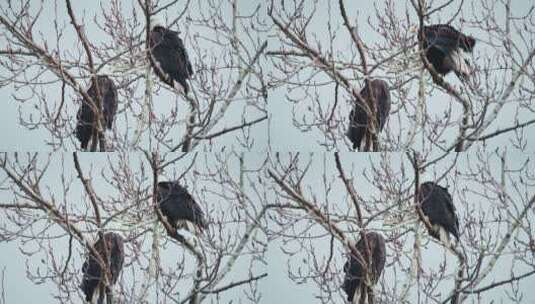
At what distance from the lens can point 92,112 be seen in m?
3.67

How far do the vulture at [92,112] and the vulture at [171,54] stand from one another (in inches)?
7.7

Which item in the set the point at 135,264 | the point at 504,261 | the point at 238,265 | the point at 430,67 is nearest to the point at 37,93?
the point at 135,264

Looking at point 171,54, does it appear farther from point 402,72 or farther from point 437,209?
point 437,209

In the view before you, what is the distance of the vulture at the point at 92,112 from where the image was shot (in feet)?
12.1

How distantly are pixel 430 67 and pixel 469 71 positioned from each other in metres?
0.14

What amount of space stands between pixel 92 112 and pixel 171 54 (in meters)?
0.35

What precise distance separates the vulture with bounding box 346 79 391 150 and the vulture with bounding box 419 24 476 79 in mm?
204

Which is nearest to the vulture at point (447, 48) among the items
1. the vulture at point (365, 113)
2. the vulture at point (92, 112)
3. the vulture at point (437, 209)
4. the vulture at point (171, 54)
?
the vulture at point (365, 113)

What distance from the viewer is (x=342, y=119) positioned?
3.73 metres

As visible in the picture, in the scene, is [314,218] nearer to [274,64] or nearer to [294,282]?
[294,282]

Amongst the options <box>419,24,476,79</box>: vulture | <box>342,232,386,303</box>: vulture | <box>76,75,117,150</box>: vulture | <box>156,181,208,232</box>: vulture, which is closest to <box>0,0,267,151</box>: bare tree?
<box>76,75,117,150</box>: vulture

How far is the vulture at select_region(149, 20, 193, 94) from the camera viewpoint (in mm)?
3707

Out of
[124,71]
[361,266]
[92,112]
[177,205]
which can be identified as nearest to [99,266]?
[177,205]

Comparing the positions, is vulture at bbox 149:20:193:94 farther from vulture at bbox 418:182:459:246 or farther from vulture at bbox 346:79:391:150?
vulture at bbox 418:182:459:246
